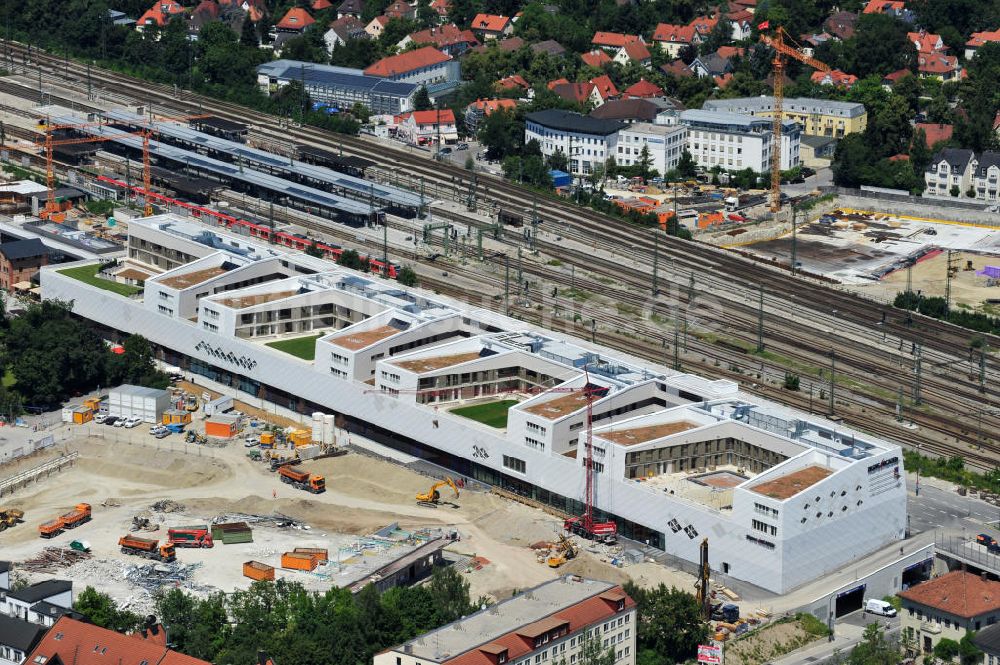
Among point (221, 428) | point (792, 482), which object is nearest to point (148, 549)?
point (221, 428)

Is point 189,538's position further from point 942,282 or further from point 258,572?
point 942,282

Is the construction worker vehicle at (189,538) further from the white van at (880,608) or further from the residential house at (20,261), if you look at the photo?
the residential house at (20,261)

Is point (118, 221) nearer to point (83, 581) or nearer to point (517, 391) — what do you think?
point (517, 391)

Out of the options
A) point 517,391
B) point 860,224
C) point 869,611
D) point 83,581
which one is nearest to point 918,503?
point 869,611

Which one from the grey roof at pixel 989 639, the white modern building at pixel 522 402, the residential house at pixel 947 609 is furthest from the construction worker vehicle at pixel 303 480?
the grey roof at pixel 989 639

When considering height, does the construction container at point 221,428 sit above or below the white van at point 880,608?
above
